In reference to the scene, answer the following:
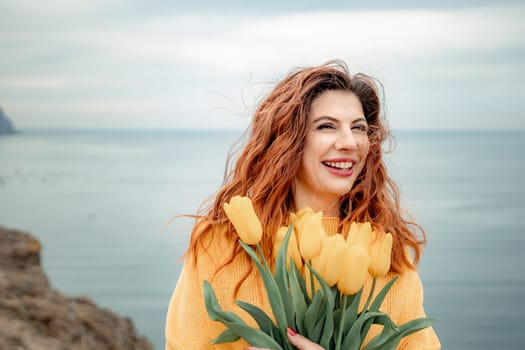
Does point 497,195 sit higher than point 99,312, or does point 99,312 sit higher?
point 99,312

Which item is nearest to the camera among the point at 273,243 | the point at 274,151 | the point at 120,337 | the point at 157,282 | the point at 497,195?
the point at 273,243

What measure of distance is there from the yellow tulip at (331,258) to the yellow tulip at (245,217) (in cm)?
15

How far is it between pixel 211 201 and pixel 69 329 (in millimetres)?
4577

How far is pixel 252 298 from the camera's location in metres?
1.73

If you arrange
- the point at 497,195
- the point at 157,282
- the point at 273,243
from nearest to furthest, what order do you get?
the point at 273,243 → the point at 157,282 → the point at 497,195

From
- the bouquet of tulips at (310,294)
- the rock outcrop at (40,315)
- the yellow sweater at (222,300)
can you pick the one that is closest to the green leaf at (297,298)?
the bouquet of tulips at (310,294)

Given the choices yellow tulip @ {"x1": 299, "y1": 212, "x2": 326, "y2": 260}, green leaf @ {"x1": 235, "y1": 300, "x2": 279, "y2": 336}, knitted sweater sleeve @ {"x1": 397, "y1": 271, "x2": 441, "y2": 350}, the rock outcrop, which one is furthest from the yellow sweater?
the rock outcrop

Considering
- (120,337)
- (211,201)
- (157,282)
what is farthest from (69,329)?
(157,282)

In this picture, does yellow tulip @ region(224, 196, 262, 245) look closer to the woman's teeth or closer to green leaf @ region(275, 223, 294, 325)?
green leaf @ region(275, 223, 294, 325)

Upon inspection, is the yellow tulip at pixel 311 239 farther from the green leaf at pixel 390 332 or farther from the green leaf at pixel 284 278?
the green leaf at pixel 390 332

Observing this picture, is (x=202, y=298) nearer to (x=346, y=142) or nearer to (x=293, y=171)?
(x=293, y=171)

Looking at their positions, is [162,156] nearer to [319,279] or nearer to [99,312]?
[99,312]

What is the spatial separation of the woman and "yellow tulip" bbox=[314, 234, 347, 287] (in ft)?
1.09

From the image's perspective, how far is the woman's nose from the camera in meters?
1.71
